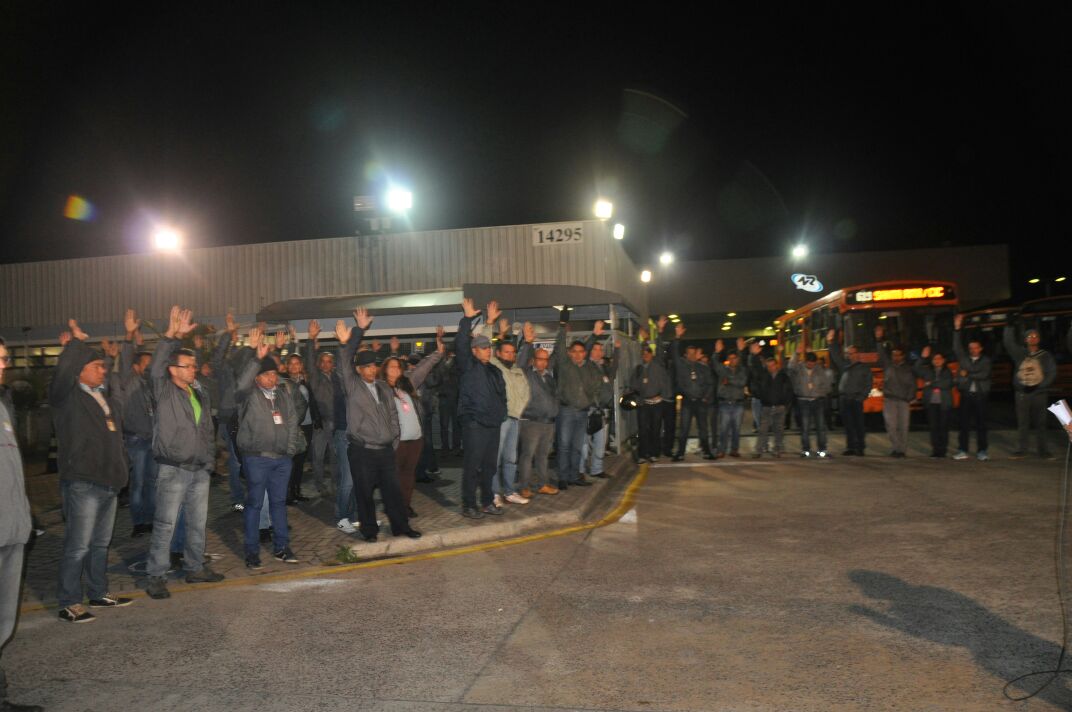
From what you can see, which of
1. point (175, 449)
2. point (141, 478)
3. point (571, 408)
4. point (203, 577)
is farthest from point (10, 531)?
point (571, 408)

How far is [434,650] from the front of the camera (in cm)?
495

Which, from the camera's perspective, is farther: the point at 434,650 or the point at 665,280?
the point at 665,280

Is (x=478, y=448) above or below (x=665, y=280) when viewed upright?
below

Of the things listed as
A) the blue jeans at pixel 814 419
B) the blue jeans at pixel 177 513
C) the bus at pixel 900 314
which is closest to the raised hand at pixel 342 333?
the blue jeans at pixel 177 513

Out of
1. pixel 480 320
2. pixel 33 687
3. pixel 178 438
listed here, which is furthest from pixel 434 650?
pixel 480 320

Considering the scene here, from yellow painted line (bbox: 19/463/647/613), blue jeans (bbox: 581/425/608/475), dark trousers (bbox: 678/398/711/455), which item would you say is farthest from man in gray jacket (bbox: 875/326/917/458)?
yellow painted line (bbox: 19/463/647/613)

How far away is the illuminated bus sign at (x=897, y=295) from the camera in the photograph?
1853 cm

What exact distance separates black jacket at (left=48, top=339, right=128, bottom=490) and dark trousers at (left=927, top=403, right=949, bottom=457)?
12399 millimetres

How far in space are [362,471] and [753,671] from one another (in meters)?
4.45

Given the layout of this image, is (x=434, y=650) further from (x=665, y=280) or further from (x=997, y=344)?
(x=665, y=280)

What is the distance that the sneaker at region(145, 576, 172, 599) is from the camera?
6473mm

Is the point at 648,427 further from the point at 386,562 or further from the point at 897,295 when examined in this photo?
the point at 897,295

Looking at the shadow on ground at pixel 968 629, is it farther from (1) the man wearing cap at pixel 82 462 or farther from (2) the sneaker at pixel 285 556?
(1) the man wearing cap at pixel 82 462

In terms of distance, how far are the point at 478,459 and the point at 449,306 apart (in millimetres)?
8480
